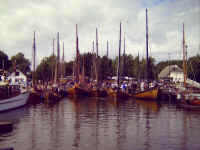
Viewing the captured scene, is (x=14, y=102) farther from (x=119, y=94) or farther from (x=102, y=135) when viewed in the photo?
(x=119, y=94)

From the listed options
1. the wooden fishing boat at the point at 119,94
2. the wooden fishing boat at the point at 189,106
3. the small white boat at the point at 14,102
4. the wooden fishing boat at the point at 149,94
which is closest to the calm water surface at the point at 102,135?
the small white boat at the point at 14,102

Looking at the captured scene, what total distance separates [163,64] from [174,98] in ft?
277

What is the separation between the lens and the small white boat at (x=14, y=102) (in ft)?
78.6

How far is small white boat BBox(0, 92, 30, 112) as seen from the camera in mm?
23944

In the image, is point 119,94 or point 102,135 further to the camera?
point 119,94

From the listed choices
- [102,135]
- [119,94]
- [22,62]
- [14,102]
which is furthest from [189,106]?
[22,62]

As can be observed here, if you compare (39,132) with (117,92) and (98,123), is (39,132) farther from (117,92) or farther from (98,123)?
(117,92)

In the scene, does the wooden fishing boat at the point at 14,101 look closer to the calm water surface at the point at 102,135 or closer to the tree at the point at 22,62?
the calm water surface at the point at 102,135

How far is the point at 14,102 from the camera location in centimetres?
2627

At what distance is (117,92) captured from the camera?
38719 mm

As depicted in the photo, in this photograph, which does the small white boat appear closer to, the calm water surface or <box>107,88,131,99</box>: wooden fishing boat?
the calm water surface

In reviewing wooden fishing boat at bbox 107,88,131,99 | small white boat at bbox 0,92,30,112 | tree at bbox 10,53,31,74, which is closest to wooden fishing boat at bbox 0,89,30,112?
small white boat at bbox 0,92,30,112

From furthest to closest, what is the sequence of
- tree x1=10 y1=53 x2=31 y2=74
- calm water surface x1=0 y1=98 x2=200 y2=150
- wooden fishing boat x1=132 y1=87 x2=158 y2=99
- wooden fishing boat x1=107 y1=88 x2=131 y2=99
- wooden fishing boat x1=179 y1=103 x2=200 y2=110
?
1. tree x1=10 y1=53 x2=31 y2=74
2. wooden fishing boat x1=107 y1=88 x2=131 y2=99
3. wooden fishing boat x1=132 y1=87 x2=158 y2=99
4. wooden fishing boat x1=179 y1=103 x2=200 y2=110
5. calm water surface x1=0 y1=98 x2=200 y2=150

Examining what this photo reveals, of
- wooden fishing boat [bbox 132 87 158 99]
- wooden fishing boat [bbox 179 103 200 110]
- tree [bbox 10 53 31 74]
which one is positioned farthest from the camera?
tree [bbox 10 53 31 74]
